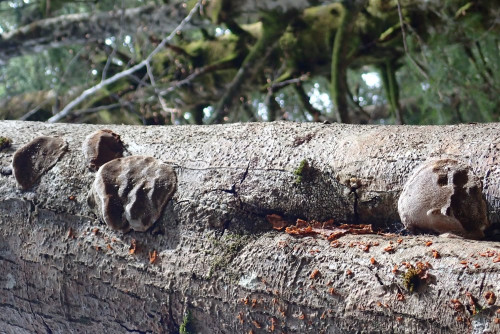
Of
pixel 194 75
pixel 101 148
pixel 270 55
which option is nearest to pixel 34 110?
pixel 194 75

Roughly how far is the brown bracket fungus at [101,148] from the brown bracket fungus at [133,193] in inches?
3.2

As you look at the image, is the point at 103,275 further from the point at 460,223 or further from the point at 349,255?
the point at 460,223

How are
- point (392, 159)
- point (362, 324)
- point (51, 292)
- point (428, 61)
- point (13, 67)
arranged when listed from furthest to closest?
point (13, 67), point (428, 61), point (51, 292), point (392, 159), point (362, 324)

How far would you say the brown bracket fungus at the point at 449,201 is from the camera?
1.24 meters

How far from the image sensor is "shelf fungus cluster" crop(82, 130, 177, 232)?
1.43m

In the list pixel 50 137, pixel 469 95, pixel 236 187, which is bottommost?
pixel 469 95

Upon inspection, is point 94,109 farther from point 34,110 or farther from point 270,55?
point 270,55

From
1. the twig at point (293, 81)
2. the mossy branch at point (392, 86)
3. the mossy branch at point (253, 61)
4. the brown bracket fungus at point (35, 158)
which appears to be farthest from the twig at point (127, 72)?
the brown bracket fungus at point (35, 158)

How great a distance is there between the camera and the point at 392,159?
136 centimetres

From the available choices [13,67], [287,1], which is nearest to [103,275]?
[287,1]

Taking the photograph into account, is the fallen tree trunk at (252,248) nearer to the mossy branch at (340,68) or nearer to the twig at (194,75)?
the mossy branch at (340,68)

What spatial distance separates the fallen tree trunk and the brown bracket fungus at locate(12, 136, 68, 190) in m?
0.03

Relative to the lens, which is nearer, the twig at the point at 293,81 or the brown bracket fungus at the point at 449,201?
the brown bracket fungus at the point at 449,201

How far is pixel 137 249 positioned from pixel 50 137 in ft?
1.69
